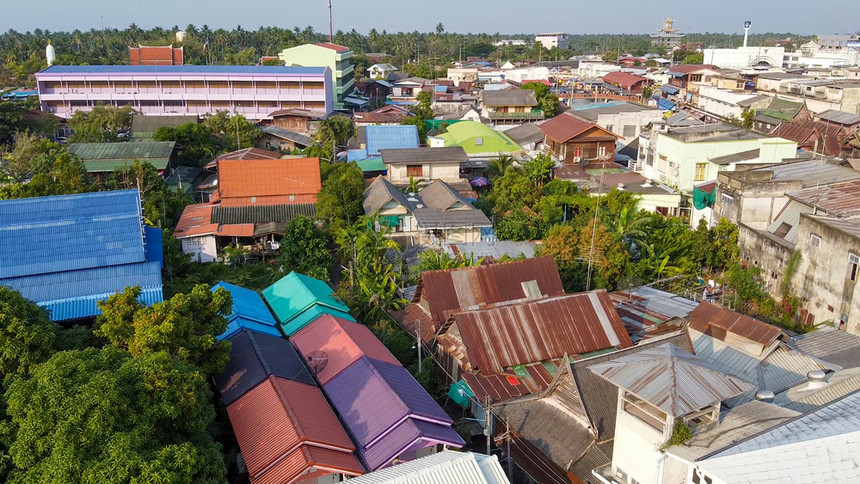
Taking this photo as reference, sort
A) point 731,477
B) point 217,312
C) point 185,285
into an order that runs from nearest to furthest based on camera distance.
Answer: point 731,477 < point 217,312 < point 185,285

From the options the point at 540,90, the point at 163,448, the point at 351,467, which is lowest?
the point at 351,467

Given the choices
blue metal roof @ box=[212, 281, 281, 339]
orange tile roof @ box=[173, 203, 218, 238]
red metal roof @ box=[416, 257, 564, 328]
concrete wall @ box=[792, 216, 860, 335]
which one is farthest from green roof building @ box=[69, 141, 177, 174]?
concrete wall @ box=[792, 216, 860, 335]

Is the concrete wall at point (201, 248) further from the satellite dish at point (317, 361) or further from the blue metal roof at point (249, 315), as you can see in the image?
the satellite dish at point (317, 361)

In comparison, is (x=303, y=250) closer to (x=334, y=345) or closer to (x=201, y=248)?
(x=201, y=248)

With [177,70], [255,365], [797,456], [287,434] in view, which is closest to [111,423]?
[287,434]

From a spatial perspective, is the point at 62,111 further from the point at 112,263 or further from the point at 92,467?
the point at 92,467

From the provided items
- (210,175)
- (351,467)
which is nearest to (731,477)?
(351,467)

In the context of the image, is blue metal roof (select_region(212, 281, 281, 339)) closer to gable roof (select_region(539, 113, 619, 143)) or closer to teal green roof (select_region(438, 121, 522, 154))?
teal green roof (select_region(438, 121, 522, 154))

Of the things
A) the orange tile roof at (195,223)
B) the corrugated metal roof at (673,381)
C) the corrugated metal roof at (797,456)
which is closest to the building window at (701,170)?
the orange tile roof at (195,223)
